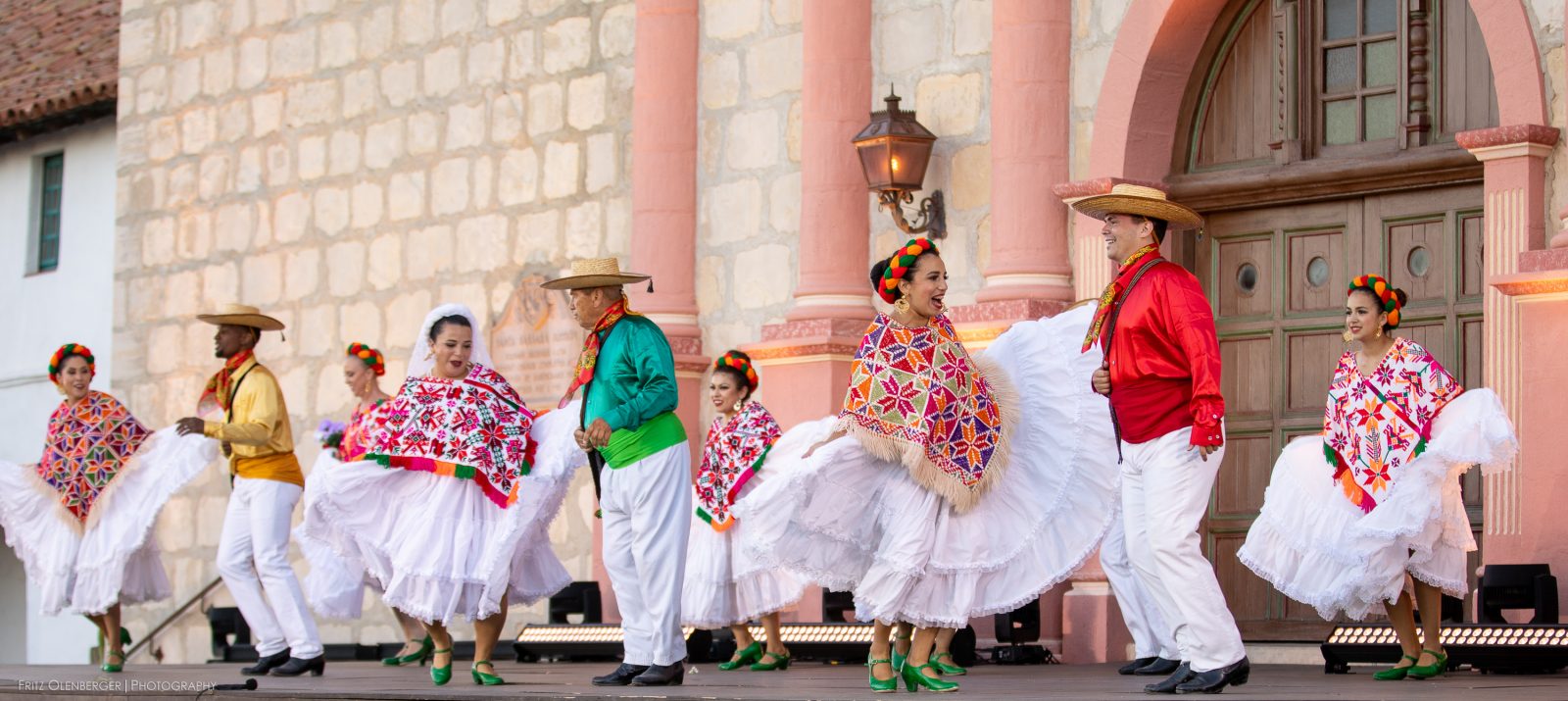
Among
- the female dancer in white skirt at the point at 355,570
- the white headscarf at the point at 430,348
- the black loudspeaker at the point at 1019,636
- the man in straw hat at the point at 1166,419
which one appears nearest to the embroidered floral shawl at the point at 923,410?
the man in straw hat at the point at 1166,419

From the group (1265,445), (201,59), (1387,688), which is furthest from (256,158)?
(1387,688)

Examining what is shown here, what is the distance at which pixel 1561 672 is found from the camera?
9820mm

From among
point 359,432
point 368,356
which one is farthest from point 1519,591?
point 368,356

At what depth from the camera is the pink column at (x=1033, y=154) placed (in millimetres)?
13008

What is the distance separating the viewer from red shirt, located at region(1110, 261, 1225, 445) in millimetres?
8312

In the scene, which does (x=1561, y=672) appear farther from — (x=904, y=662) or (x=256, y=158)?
(x=256, y=158)

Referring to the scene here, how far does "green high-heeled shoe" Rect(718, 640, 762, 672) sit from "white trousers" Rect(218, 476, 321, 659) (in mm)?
2130

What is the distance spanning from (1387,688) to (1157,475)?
132 centimetres

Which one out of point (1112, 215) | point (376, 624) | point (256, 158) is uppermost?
point (256, 158)

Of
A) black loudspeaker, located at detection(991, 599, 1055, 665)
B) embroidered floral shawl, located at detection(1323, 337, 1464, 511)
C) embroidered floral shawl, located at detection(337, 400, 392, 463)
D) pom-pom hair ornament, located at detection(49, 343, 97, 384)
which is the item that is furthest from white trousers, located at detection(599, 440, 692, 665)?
pom-pom hair ornament, located at detection(49, 343, 97, 384)

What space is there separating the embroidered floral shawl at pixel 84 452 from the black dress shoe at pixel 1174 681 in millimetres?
7215

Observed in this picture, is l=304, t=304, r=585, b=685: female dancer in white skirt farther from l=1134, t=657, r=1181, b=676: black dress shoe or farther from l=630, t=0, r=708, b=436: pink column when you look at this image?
l=630, t=0, r=708, b=436: pink column

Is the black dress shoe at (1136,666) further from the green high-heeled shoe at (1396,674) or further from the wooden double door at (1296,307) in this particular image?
the wooden double door at (1296,307)

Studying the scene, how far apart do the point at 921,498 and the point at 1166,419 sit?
112 centimetres
